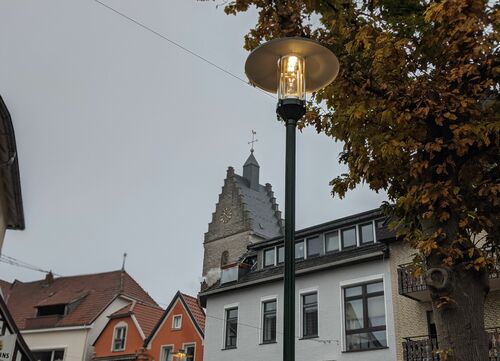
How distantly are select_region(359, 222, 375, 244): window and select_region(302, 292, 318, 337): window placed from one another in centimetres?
279

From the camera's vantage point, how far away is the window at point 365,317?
19.4 meters

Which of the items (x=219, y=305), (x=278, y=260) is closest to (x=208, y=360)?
(x=219, y=305)

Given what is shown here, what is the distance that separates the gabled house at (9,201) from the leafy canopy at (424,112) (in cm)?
439

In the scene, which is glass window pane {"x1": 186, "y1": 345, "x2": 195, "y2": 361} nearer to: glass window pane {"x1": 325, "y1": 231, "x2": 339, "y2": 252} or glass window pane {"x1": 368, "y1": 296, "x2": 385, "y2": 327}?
glass window pane {"x1": 325, "y1": 231, "x2": 339, "y2": 252}

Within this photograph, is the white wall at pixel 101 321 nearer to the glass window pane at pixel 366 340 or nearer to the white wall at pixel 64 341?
the white wall at pixel 64 341

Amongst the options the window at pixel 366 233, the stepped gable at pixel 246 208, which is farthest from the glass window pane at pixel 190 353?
the stepped gable at pixel 246 208

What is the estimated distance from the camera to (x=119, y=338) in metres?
34.8

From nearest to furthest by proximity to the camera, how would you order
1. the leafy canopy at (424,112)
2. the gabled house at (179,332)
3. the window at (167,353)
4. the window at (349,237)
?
the leafy canopy at (424,112)
the window at (349,237)
the gabled house at (179,332)
the window at (167,353)

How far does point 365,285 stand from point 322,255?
277 cm

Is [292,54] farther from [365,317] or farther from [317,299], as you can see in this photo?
[317,299]

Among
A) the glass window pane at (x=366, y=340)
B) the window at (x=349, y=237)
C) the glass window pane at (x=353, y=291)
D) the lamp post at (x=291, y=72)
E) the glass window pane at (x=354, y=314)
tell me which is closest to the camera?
the lamp post at (x=291, y=72)

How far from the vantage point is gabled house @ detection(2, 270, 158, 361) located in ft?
120

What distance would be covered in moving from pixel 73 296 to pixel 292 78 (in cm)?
3859

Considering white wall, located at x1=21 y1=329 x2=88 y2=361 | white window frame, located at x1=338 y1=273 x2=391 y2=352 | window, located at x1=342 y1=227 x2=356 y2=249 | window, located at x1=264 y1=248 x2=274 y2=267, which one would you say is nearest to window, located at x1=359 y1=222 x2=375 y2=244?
window, located at x1=342 y1=227 x2=356 y2=249
